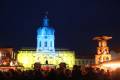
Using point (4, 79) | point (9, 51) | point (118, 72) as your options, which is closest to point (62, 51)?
point (9, 51)

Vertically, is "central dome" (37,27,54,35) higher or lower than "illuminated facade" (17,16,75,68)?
higher

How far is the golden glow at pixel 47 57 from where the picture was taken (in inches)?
4678

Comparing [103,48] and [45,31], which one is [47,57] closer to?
[45,31]

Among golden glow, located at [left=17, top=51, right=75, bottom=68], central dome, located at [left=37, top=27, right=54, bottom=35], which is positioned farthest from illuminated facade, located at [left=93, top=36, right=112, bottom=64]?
central dome, located at [left=37, top=27, right=54, bottom=35]

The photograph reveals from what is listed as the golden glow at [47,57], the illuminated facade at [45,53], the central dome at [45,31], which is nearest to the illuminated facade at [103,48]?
the illuminated facade at [45,53]

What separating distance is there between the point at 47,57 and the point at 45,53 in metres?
2.10

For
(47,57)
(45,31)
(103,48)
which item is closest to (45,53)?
(47,57)

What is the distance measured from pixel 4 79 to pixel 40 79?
2.43 m

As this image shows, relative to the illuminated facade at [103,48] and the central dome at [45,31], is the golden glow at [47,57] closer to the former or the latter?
the central dome at [45,31]

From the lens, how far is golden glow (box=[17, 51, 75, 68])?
119 m


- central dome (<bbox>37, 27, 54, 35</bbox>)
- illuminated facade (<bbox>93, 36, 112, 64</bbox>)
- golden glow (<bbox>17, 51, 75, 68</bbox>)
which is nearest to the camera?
illuminated facade (<bbox>93, 36, 112, 64</bbox>)

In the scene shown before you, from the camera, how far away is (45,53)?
5005 inches

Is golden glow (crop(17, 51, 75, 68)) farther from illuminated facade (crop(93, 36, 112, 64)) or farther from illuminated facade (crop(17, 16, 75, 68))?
illuminated facade (crop(93, 36, 112, 64))

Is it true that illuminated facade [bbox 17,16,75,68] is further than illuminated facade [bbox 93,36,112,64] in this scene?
Yes
